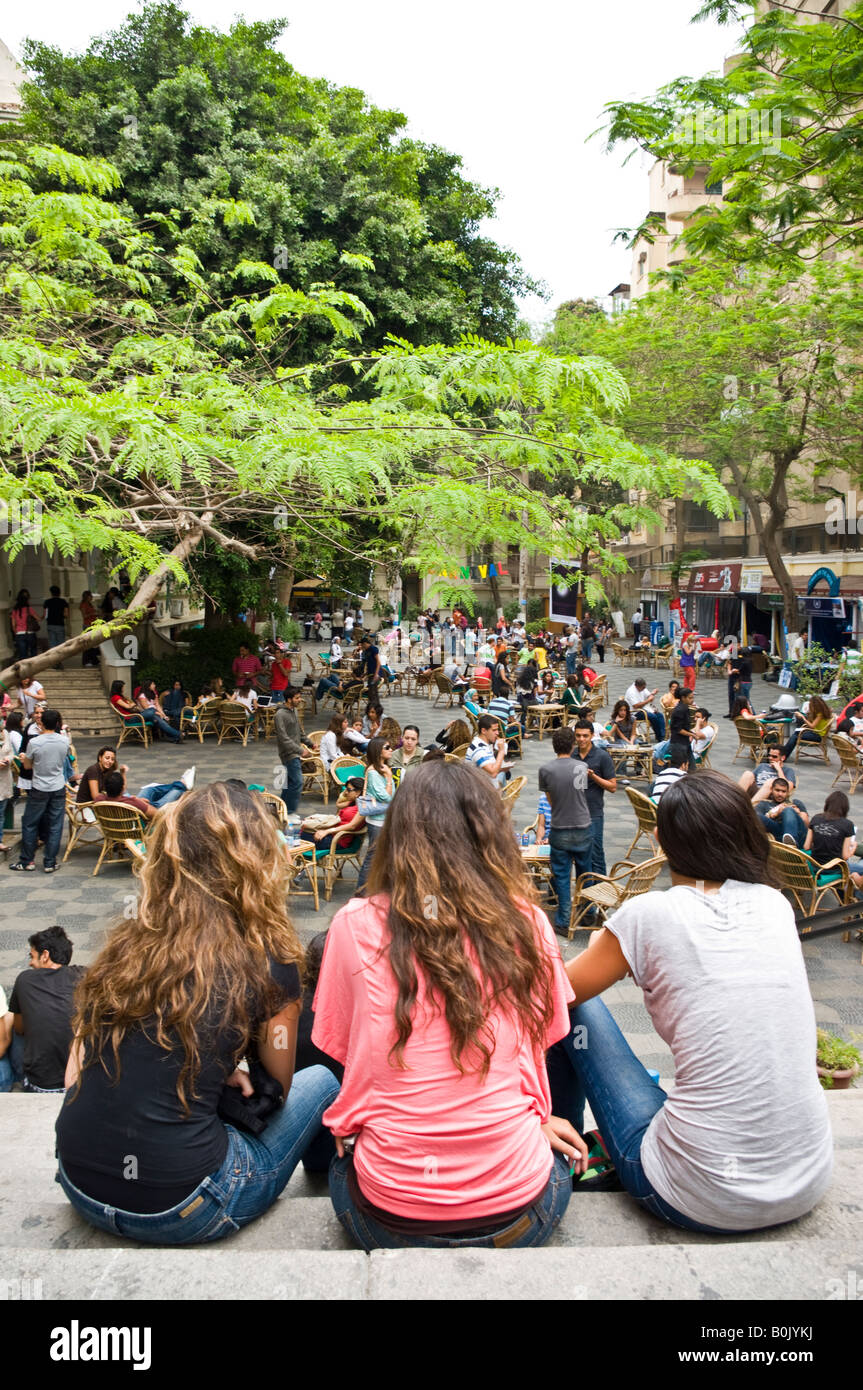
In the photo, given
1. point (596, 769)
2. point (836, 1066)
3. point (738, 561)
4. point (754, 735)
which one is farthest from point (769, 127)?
point (738, 561)

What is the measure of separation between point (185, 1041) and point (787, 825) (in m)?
7.14

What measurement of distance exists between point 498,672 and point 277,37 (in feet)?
49.1

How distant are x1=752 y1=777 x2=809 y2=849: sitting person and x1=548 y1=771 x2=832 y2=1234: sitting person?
6.24m

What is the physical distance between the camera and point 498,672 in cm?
1714

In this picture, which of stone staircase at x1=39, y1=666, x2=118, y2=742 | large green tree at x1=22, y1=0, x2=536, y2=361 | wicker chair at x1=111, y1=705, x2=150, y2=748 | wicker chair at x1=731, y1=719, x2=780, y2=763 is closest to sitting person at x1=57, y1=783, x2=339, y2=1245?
wicker chair at x1=731, y1=719, x2=780, y2=763

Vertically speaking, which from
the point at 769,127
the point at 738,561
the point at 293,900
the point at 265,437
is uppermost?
the point at 769,127

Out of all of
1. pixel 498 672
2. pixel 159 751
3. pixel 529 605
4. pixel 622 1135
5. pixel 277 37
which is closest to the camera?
pixel 622 1135

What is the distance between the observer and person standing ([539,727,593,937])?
7.20 m

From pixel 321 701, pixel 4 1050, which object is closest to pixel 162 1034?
pixel 4 1050

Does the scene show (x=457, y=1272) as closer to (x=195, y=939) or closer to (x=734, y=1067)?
(x=734, y=1067)

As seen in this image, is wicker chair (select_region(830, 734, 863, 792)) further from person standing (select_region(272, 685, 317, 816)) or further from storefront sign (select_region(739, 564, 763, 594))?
storefront sign (select_region(739, 564, 763, 594))

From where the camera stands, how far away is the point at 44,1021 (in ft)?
13.6

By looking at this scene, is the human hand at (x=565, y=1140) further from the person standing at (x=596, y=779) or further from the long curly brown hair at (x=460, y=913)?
the person standing at (x=596, y=779)

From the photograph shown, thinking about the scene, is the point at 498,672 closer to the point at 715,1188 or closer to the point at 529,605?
the point at 715,1188
